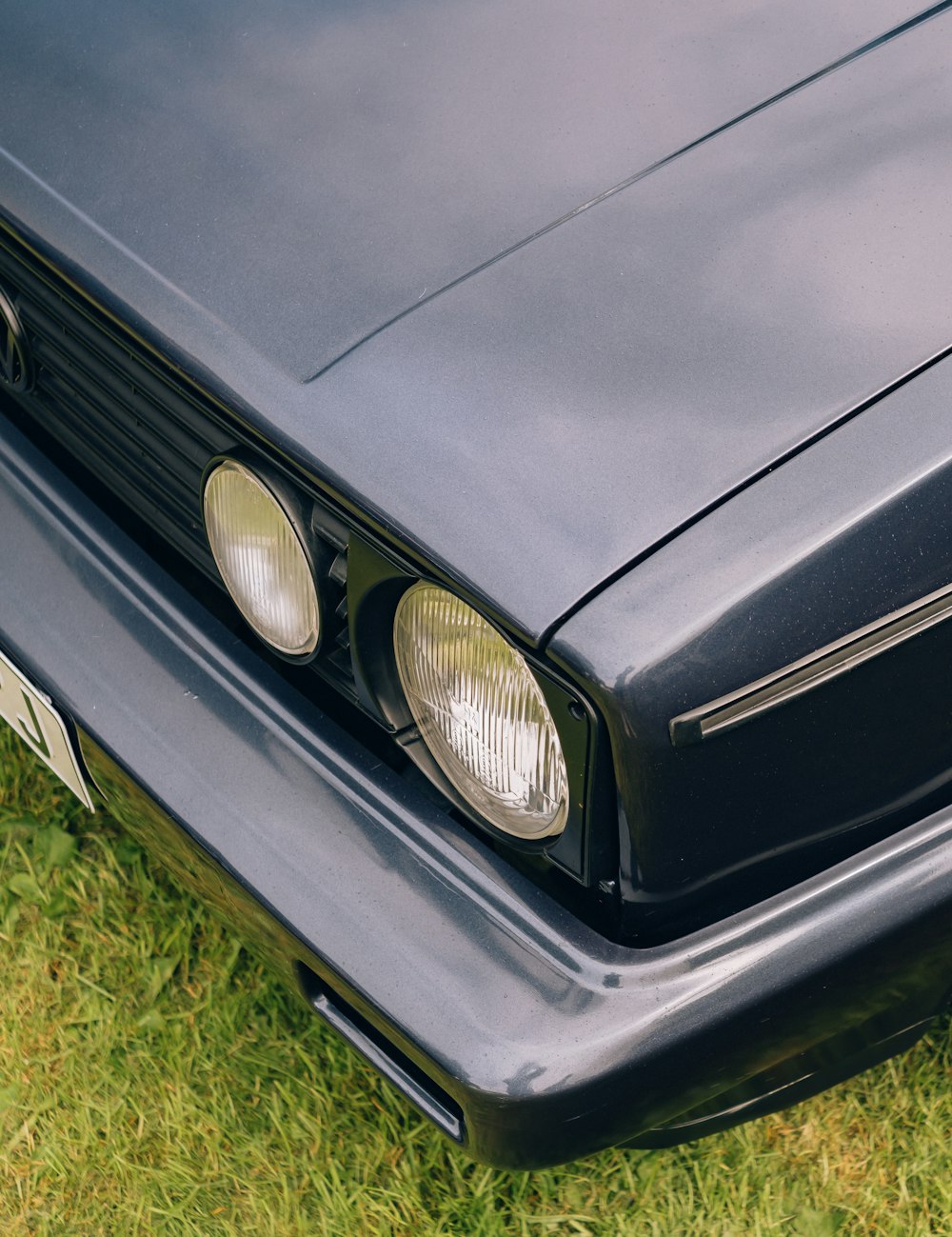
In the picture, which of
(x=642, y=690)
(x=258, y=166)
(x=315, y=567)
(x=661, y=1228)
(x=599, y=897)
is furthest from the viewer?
(x=661, y=1228)

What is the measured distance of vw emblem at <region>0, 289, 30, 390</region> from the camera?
1.82m

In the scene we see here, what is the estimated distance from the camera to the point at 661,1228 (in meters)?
1.78

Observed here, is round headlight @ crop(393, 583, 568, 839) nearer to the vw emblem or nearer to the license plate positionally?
the license plate

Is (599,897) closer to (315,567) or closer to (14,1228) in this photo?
(315,567)

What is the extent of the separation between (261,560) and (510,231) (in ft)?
1.48

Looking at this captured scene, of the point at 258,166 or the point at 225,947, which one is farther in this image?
the point at 225,947

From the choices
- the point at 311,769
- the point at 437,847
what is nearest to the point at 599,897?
the point at 437,847

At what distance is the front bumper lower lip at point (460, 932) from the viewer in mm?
1279

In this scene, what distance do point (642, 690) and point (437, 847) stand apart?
0.33 meters

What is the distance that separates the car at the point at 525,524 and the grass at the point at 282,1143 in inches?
12.1

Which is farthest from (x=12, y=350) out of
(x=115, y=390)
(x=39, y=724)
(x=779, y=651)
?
(x=779, y=651)

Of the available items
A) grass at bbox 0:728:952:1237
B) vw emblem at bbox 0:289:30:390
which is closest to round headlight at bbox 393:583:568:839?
grass at bbox 0:728:952:1237

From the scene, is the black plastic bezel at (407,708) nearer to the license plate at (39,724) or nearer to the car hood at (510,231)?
the car hood at (510,231)

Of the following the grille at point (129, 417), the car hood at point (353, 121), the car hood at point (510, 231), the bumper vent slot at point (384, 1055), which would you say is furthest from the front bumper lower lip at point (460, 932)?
the car hood at point (353, 121)
